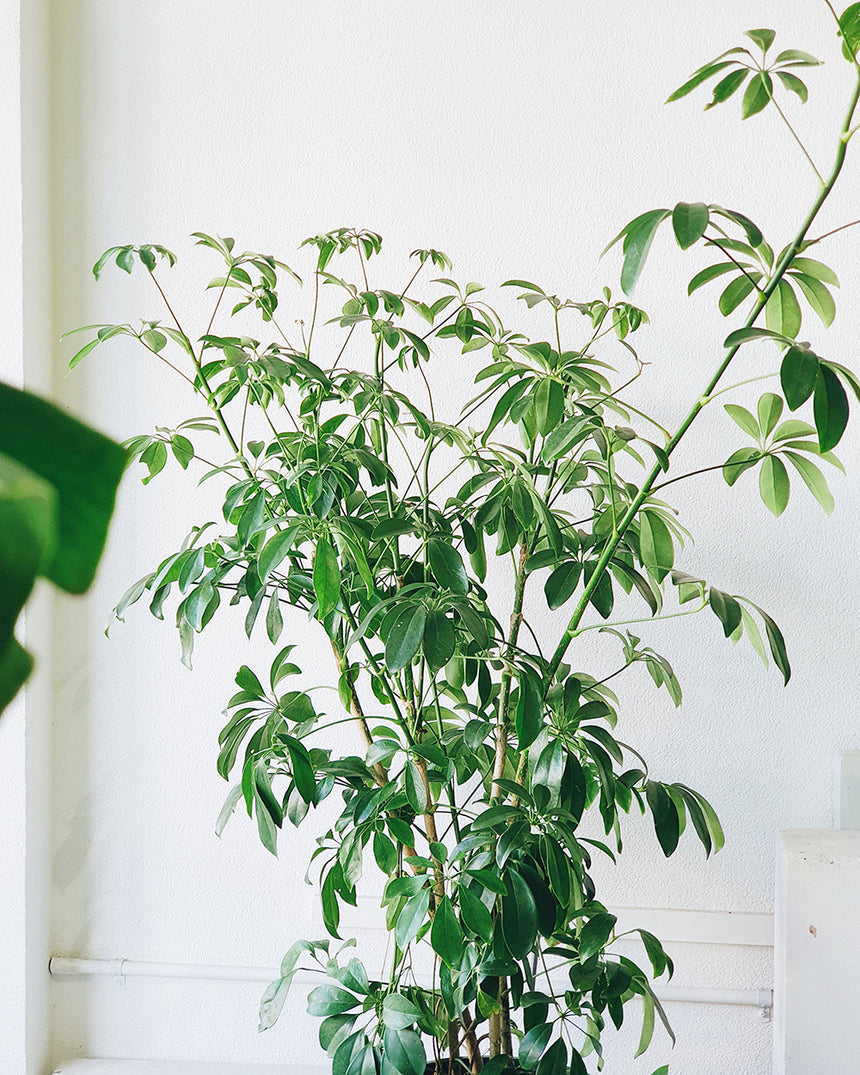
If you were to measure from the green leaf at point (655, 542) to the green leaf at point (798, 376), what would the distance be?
32 cm

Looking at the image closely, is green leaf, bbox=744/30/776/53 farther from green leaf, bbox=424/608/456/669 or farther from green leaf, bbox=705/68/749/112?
green leaf, bbox=424/608/456/669

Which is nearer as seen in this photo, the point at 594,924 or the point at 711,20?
the point at 594,924

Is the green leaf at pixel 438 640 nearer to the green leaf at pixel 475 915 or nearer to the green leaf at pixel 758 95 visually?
the green leaf at pixel 475 915

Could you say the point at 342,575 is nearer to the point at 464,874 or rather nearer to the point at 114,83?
the point at 464,874

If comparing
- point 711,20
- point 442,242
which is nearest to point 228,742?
point 442,242

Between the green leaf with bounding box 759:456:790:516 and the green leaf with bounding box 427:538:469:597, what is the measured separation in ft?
1.03

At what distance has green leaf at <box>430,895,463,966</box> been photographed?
3.11 ft

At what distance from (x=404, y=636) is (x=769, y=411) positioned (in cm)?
45

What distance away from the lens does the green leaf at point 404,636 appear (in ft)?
2.99

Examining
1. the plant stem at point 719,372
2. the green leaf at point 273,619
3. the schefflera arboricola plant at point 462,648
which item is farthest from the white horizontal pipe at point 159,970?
the plant stem at point 719,372

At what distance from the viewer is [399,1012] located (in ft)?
3.54

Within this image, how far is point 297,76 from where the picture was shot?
5.52 feet

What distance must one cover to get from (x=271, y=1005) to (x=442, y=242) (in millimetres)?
1183

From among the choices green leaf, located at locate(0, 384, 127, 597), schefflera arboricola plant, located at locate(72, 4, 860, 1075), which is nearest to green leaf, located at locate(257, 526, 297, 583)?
schefflera arboricola plant, located at locate(72, 4, 860, 1075)
